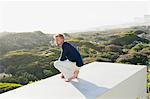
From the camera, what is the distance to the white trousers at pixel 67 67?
322 centimetres

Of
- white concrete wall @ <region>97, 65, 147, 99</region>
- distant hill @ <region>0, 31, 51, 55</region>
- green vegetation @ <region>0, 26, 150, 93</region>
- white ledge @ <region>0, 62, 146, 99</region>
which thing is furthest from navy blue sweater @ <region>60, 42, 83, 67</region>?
distant hill @ <region>0, 31, 51, 55</region>

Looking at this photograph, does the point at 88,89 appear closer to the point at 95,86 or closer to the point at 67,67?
the point at 95,86

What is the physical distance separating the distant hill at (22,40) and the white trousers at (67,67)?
387 cm

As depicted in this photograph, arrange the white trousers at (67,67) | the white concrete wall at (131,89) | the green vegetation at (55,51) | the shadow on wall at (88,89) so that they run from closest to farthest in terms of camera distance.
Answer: the shadow on wall at (88,89) < the white concrete wall at (131,89) < the white trousers at (67,67) < the green vegetation at (55,51)

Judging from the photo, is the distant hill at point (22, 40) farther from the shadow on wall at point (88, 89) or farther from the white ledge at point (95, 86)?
the shadow on wall at point (88, 89)

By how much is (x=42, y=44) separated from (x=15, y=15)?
119 cm

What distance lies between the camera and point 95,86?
3.04m

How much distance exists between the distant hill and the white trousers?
387 cm

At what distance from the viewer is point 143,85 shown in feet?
14.1

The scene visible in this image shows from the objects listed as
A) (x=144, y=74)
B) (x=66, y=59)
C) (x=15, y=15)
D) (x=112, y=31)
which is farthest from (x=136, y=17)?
(x=66, y=59)

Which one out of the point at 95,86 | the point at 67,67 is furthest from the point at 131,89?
the point at 67,67

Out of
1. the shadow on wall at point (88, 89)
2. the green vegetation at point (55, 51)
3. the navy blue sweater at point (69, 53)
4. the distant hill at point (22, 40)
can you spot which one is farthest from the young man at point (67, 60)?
the distant hill at point (22, 40)

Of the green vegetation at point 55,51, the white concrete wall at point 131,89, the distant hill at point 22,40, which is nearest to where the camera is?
the white concrete wall at point 131,89

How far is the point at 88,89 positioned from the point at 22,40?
16.3ft
